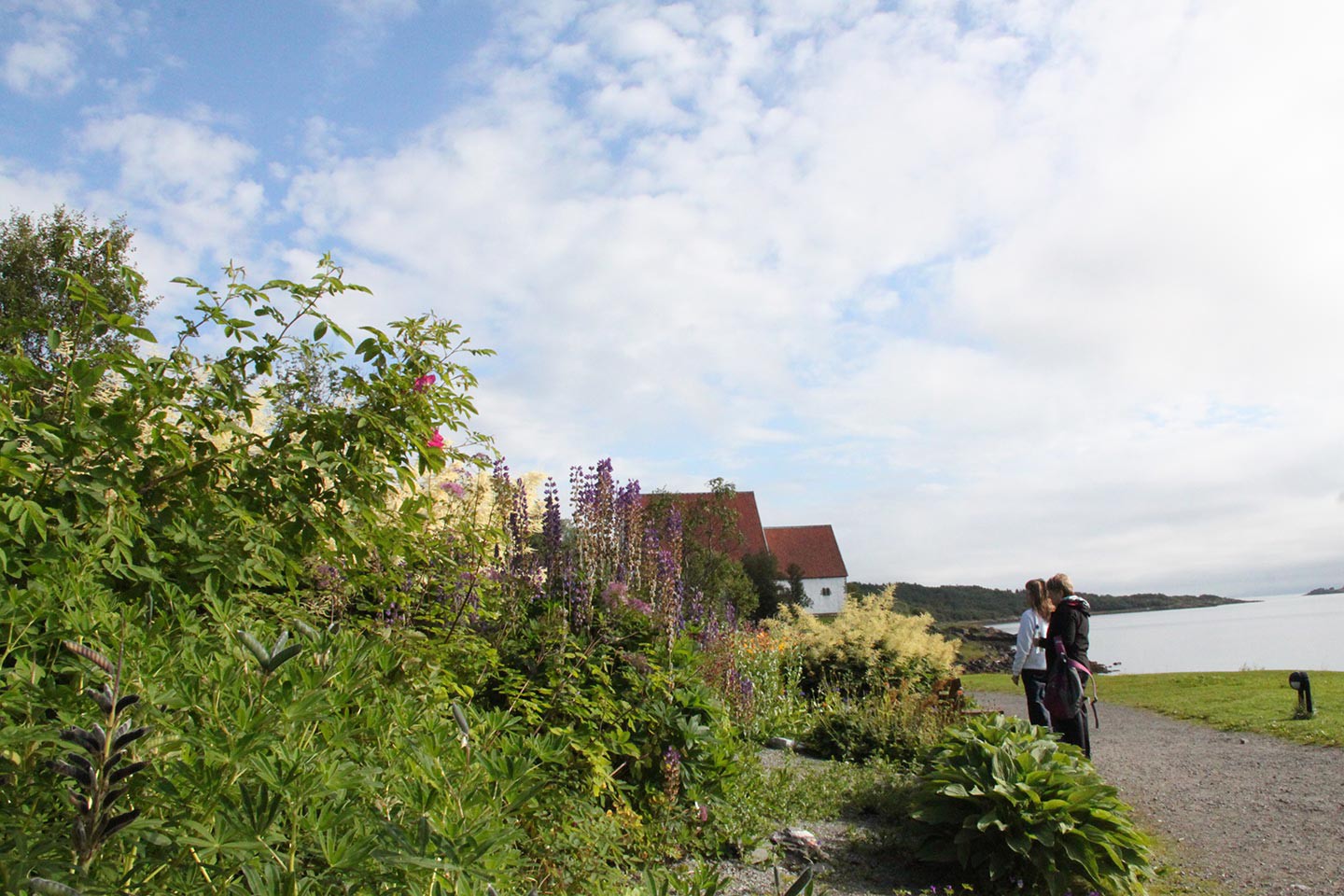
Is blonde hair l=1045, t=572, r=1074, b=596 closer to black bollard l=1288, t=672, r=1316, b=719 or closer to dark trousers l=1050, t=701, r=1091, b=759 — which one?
dark trousers l=1050, t=701, r=1091, b=759

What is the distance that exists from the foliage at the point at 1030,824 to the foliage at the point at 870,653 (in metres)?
6.24

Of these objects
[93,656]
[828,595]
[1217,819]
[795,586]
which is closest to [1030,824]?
[1217,819]

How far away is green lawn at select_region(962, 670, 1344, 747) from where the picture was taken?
1015cm

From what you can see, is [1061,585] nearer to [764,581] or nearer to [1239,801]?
[1239,801]

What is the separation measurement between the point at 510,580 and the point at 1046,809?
10.9 ft

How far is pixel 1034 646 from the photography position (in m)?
8.59

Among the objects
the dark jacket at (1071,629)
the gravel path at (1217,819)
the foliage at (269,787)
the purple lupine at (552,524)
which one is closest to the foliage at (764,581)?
the gravel path at (1217,819)

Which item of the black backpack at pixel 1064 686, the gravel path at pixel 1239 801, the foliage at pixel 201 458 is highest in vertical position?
the foliage at pixel 201 458

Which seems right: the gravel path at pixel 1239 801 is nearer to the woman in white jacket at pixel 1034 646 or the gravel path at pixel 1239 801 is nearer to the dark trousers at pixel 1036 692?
the dark trousers at pixel 1036 692

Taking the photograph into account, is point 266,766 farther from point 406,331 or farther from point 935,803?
point 935,803

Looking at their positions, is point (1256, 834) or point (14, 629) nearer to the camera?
point (14, 629)

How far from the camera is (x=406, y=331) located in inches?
132

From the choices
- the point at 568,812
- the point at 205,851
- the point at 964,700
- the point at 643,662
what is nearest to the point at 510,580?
the point at 643,662

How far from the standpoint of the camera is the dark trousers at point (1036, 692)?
8.66 m
